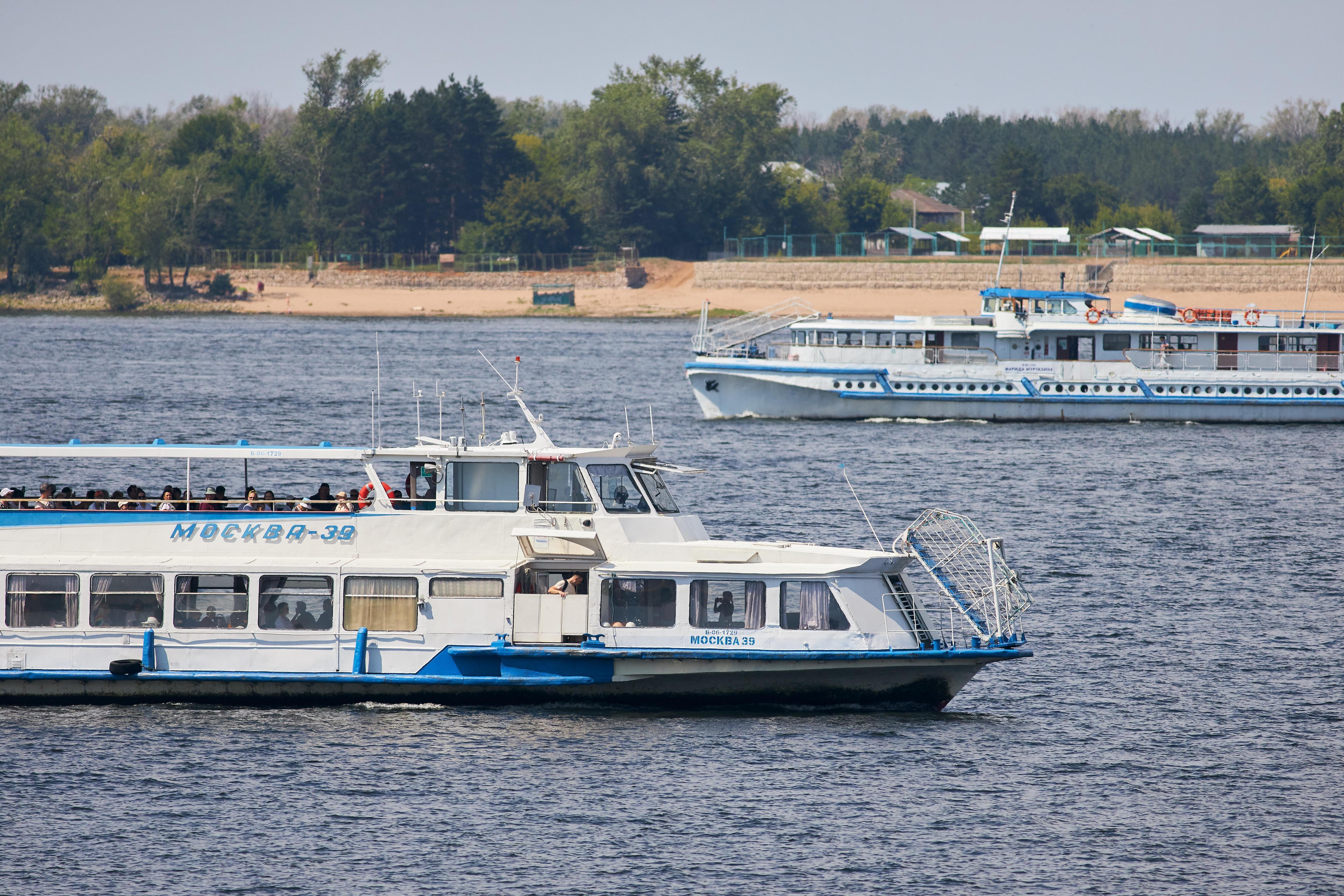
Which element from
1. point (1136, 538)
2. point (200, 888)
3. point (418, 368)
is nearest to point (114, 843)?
point (200, 888)

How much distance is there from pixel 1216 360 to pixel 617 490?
184 ft

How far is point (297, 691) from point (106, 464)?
109 feet

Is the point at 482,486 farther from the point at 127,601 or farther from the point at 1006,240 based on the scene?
the point at 1006,240

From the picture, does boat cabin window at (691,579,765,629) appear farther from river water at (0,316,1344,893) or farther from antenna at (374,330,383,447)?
antenna at (374,330,383,447)

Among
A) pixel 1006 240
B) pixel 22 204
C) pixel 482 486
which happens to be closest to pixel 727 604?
pixel 482 486

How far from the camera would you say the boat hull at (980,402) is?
7794cm

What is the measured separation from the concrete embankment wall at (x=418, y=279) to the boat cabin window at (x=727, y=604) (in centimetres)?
15808

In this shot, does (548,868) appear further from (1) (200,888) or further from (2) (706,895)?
(1) (200,888)

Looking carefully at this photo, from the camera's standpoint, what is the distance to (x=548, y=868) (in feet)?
76.2

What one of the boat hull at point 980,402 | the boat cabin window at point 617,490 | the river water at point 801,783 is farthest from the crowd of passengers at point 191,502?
the boat hull at point 980,402

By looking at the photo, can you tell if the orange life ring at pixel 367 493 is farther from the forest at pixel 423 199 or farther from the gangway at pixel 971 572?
the forest at pixel 423 199

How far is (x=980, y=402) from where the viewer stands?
78875mm

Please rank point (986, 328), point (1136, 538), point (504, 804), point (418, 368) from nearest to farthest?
point (504, 804)
point (1136, 538)
point (986, 328)
point (418, 368)

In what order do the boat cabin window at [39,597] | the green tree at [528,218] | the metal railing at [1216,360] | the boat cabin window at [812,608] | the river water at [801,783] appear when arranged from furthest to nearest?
1. the green tree at [528,218]
2. the metal railing at [1216,360]
3. the boat cabin window at [39,597]
4. the boat cabin window at [812,608]
5. the river water at [801,783]
